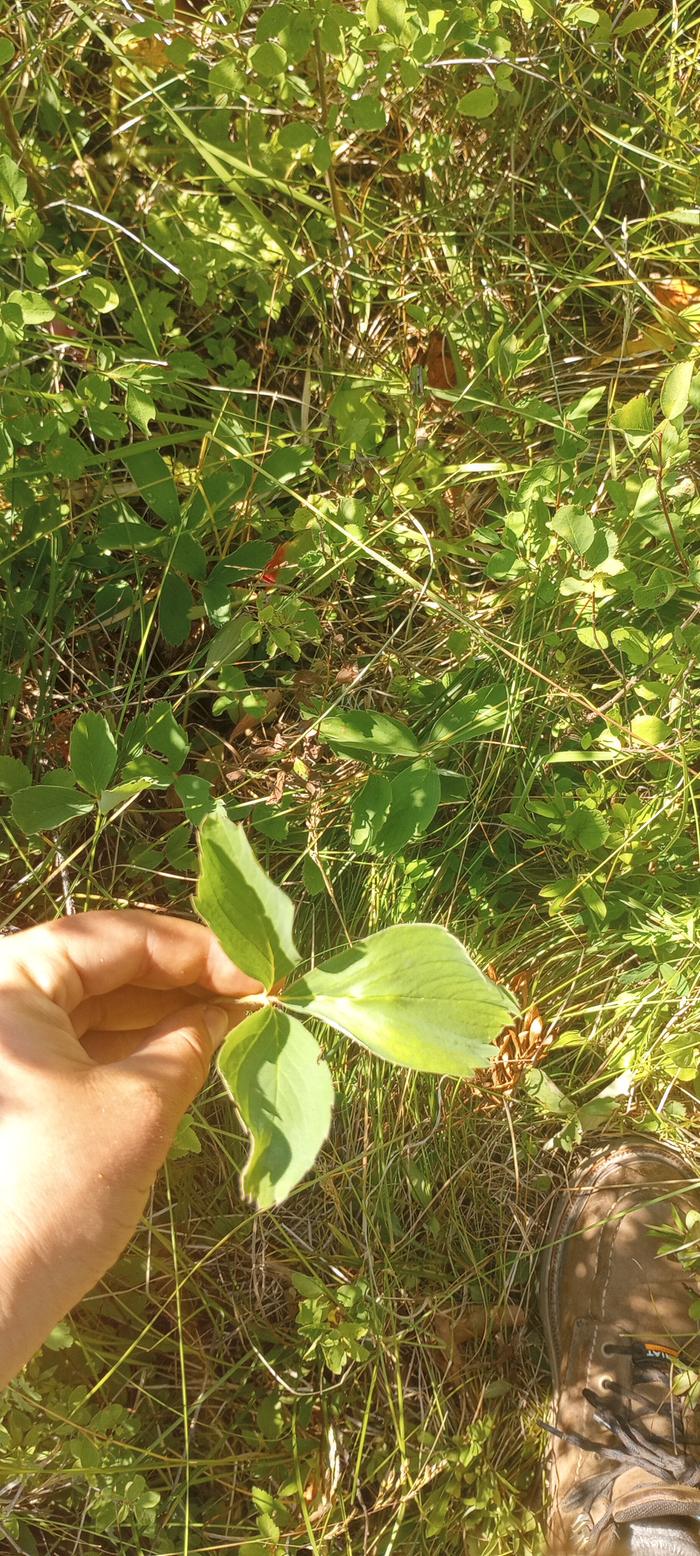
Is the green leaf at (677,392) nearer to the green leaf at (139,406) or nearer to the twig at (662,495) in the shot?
the twig at (662,495)

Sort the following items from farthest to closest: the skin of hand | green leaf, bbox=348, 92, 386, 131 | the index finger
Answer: green leaf, bbox=348, 92, 386, 131, the index finger, the skin of hand

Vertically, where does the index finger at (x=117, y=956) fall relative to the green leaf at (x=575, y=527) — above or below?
below

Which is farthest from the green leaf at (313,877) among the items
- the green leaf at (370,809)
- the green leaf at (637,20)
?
the green leaf at (637,20)

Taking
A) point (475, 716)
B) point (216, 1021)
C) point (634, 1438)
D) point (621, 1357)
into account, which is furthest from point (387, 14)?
point (634, 1438)

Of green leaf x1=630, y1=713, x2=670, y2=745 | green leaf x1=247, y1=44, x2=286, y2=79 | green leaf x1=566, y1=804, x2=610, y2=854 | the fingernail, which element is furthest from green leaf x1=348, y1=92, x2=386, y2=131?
the fingernail

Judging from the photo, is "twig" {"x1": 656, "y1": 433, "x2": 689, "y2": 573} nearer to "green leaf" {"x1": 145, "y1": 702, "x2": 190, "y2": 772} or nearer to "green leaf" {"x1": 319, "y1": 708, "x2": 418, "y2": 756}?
"green leaf" {"x1": 319, "y1": 708, "x2": 418, "y2": 756}
